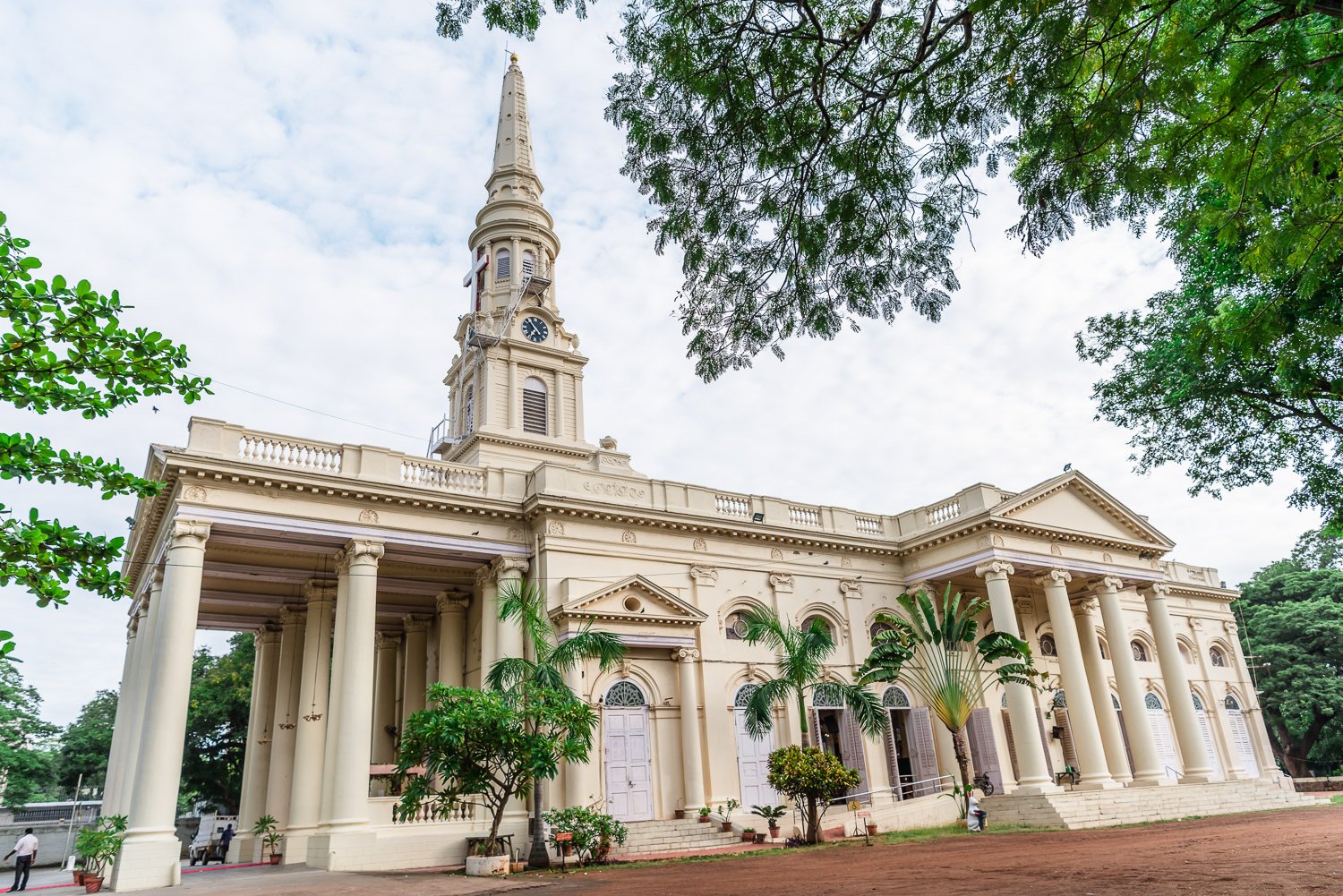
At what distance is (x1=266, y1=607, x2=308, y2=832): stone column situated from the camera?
2025cm

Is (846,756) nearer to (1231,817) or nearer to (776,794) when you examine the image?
(776,794)

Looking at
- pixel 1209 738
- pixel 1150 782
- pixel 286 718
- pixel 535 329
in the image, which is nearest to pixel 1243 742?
pixel 1209 738

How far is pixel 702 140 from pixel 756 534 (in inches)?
648

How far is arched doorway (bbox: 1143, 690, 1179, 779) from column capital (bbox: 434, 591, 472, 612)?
2241cm

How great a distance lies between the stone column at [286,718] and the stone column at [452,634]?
343cm

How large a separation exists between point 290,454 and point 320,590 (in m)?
4.60

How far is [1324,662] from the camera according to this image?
3769 cm

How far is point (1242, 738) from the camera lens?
3281 centimetres

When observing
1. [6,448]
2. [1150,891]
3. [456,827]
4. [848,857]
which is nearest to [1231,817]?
[848,857]

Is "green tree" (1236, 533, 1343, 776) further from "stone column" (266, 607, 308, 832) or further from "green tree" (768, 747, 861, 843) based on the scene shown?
"stone column" (266, 607, 308, 832)

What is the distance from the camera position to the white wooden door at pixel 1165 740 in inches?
1137

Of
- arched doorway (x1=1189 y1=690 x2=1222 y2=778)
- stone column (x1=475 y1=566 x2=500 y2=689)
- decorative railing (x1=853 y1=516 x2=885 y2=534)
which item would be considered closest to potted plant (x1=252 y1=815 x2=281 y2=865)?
stone column (x1=475 y1=566 x2=500 y2=689)

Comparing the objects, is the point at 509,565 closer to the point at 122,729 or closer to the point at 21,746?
the point at 122,729

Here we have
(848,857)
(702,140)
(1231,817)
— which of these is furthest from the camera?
(1231,817)
